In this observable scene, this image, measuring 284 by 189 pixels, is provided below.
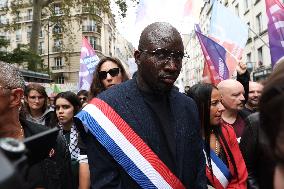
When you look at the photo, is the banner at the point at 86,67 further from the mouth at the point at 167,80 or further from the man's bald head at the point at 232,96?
the mouth at the point at 167,80

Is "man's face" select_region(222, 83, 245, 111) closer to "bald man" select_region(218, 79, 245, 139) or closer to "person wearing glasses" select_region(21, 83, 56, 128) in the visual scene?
"bald man" select_region(218, 79, 245, 139)

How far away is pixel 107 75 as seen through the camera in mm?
4039

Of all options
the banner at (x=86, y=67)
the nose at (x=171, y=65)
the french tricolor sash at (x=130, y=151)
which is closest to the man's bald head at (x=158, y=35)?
the nose at (x=171, y=65)

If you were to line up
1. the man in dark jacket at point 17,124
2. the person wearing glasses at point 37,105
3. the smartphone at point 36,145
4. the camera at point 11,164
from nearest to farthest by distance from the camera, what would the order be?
the camera at point 11,164, the smartphone at point 36,145, the man in dark jacket at point 17,124, the person wearing glasses at point 37,105

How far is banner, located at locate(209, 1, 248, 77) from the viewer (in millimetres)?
6315

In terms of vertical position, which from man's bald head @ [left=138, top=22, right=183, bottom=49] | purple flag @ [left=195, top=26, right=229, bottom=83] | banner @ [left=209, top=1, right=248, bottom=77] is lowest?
man's bald head @ [left=138, top=22, right=183, bottom=49]

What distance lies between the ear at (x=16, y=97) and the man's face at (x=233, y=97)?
90.7 inches

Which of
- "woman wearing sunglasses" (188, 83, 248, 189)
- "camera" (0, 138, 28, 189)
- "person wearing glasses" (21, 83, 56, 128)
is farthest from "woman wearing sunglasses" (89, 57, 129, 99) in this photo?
"camera" (0, 138, 28, 189)

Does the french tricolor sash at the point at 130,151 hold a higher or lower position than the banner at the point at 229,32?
lower

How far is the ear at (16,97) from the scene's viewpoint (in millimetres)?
2484

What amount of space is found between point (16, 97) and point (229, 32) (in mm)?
4892

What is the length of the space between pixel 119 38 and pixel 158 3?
8791 cm

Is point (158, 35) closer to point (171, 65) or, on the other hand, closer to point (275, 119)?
point (171, 65)

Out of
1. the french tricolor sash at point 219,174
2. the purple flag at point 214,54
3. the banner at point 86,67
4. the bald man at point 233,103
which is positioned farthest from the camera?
the banner at point 86,67
